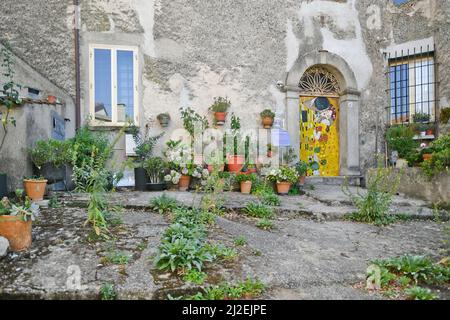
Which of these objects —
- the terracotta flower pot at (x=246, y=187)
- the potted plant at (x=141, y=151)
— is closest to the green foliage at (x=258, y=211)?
the terracotta flower pot at (x=246, y=187)

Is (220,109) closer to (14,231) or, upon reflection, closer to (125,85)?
(125,85)

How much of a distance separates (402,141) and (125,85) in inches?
238

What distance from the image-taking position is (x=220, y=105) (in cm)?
706

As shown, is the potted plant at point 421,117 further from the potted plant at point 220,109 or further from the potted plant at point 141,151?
the potted plant at point 141,151

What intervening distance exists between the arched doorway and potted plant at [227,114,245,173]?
1.70m

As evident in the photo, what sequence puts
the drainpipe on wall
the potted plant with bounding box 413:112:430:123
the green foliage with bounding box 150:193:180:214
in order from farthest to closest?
the potted plant with bounding box 413:112:430:123
the drainpipe on wall
the green foliage with bounding box 150:193:180:214

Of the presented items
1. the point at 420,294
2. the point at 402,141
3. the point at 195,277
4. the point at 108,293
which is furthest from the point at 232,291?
the point at 402,141

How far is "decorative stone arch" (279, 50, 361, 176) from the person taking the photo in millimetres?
7543

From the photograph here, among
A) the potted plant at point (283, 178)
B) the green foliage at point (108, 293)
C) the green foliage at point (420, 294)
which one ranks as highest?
the potted plant at point (283, 178)

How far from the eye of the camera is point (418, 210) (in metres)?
4.63

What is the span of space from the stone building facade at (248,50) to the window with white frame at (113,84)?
0.14 feet

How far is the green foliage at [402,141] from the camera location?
709 cm

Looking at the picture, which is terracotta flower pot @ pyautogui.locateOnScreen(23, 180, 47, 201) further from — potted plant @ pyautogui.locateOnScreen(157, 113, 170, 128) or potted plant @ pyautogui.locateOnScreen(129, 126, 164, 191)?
potted plant @ pyautogui.locateOnScreen(157, 113, 170, 128)

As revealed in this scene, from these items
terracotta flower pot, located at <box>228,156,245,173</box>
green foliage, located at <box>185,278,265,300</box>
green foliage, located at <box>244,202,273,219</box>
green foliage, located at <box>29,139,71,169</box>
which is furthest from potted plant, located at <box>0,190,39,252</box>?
terracotta flower pot, located at <box>228,156,245,173</box>
